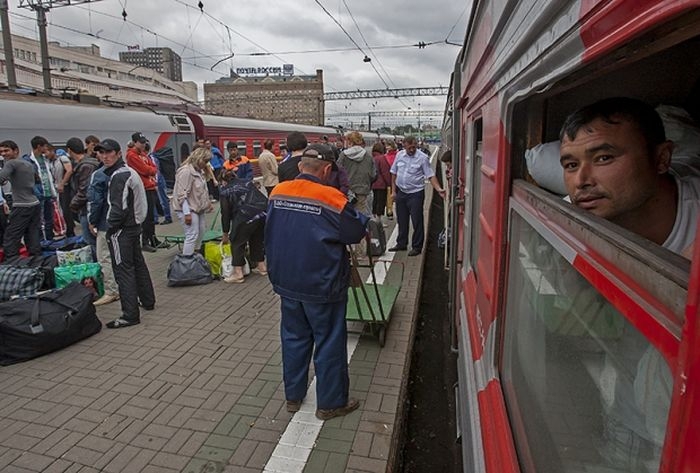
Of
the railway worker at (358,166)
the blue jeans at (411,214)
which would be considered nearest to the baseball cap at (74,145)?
the railway worker at (358,166)

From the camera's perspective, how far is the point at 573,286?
3.57ft

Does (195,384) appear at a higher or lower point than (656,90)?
lower

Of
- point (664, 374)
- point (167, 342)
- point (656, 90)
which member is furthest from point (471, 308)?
point (167, 342)

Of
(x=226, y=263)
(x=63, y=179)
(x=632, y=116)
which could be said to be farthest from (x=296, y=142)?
(x=63, y=179)

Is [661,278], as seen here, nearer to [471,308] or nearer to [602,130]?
[602,130]

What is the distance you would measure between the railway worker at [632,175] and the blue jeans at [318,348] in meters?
2.07

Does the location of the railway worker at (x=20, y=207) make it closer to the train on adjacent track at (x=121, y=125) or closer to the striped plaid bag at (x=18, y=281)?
the striped plaid bag at (x=18, y=281)

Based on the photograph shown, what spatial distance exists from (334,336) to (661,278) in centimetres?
253

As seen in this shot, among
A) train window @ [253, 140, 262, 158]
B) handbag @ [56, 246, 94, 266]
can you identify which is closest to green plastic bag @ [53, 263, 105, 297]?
handbag @ [56, 246, 94, 266]

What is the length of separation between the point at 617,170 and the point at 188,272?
5731 millimetres

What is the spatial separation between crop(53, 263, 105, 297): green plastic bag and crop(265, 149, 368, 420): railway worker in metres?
3.07

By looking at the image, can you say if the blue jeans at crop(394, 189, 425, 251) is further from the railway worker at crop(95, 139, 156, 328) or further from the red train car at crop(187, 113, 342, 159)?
the red train car at crop(187, 113, 342, 159)

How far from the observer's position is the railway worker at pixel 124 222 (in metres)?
4.51

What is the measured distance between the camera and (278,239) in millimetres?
2916
